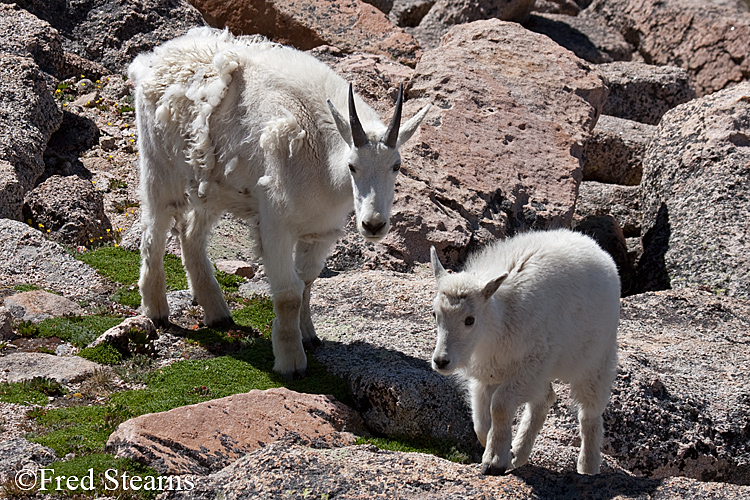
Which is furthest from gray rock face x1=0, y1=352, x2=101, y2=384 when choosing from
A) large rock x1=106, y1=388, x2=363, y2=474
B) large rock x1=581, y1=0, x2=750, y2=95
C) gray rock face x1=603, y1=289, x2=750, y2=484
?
large rock x1=581, y1=0, x2=750, y2=95

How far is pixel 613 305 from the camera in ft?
22.1

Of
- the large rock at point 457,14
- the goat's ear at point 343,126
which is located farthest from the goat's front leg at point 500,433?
the large rock at point 457,14

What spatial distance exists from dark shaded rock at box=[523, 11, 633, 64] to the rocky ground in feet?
8.23

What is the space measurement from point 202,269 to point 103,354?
5.66ft

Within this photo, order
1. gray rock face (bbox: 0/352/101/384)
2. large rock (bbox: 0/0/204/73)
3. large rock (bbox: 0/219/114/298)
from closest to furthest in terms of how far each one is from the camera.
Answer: gray rock face (bbox: 0/352/101/384)
large rock (bbox: 0/219/114/298)
large rock (bbox: 0/0/204/73)

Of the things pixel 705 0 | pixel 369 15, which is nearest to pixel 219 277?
pixel 369 15

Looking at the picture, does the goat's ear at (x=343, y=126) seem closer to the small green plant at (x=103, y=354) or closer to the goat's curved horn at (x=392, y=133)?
the goat's curved horn at (x=392, y=133)

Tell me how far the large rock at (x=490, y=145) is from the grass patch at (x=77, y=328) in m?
4.12

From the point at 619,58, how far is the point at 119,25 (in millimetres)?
13407

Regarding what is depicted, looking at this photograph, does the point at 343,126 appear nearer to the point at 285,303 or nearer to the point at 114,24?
the point at 285,303

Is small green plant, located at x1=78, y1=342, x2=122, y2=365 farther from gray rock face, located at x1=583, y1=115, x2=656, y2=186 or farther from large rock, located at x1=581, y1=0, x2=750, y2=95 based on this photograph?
large rock, located at x1=581, y1=0, x2=750, y2=95

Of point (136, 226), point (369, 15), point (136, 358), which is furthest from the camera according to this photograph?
point (369, 15)

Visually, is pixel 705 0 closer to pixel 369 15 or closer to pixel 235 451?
pixel 369 15

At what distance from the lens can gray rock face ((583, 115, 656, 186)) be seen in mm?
16266
